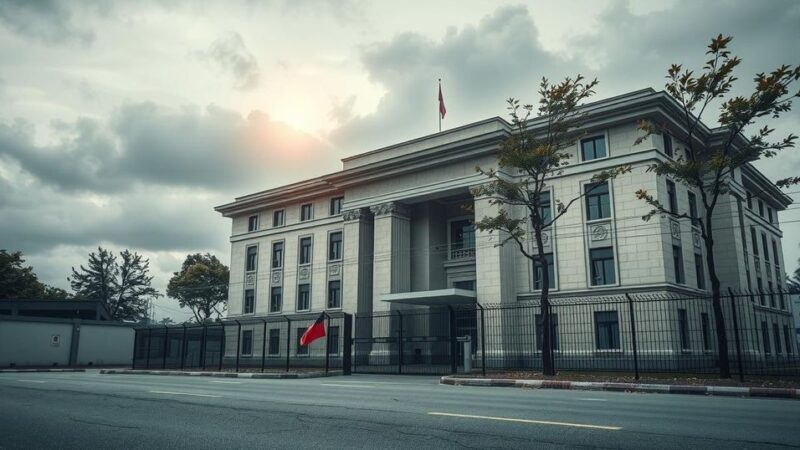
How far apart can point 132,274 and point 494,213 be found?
69618 mm

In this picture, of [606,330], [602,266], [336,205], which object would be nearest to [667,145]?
[602,266]

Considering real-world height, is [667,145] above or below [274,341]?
above

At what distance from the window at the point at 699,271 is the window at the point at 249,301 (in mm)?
30827

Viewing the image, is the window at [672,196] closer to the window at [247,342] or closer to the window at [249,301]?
the window at [247,342]

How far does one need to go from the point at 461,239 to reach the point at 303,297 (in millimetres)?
12940

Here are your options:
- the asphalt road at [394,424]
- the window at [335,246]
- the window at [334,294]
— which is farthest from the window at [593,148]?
the asphalt road at [394,424]

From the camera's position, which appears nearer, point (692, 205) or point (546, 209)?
point (546, 209)

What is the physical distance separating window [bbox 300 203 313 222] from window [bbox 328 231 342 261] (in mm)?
3089

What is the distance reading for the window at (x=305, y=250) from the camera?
42688 mm

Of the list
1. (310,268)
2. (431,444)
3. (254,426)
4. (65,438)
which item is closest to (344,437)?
(431,444)

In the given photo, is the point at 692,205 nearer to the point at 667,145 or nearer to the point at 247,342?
the point at 667,145

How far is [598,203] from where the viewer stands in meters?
29.6

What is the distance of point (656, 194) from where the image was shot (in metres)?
27.7

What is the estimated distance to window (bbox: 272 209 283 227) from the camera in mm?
45531
